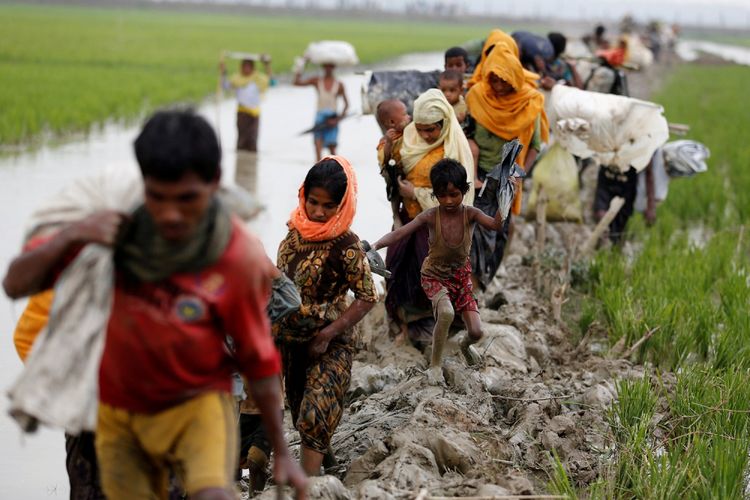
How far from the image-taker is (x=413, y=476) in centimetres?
358

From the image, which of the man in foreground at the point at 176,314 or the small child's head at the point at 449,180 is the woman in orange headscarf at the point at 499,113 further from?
the man in foreground at the point at 176,314

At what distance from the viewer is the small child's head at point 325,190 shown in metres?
3.66

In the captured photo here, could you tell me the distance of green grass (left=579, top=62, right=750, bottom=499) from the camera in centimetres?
375

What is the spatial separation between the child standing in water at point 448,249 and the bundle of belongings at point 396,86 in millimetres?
1769

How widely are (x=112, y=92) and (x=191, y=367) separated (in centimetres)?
1696

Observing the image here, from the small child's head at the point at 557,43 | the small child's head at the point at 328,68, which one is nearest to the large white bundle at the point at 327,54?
the small child's head at the point at 328,68

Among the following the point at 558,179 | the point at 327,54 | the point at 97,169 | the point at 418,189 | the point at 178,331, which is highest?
the point at 97,169

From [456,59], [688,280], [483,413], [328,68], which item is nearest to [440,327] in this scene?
[483,413]

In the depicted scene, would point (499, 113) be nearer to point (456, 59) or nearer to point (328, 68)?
point (456, 59)

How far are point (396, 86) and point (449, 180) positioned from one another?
2.00 m

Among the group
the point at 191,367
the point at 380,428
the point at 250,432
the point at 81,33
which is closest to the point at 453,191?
the point at 380,428

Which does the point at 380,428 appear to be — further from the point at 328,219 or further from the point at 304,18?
the point at 304,18

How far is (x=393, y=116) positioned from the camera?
5.61m

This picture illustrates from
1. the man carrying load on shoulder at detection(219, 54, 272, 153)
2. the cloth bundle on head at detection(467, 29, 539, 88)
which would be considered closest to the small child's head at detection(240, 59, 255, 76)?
the man carrying load on shoulder at detection(219, 54, 272, 153)
